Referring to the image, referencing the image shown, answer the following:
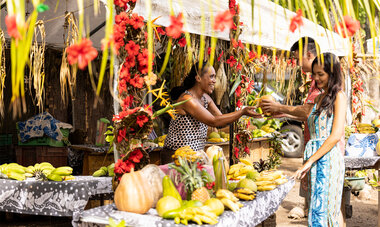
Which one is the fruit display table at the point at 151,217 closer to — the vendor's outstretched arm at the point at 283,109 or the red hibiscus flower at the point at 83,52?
the vendor's outstretched arm at the point at 283,109

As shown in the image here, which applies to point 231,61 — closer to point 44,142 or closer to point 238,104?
point 238,104

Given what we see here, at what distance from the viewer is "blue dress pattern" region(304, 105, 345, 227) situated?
3271 millimetres

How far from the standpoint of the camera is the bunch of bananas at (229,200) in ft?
8.43

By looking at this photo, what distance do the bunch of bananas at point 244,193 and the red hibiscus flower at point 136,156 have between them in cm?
73

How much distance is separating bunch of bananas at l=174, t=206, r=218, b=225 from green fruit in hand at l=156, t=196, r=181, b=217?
94mm

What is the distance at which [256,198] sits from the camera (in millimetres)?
2965

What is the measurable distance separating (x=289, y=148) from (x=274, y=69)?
4.91 metres

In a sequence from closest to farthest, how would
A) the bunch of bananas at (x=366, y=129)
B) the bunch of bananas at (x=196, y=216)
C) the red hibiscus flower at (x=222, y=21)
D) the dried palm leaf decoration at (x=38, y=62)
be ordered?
the red hibiscus flower at (x=222, y=21) < the bunch of bananas at (x=196, y=216) < the dried palm leaf decoration at (x=38, y=62) < the bunch of bananas at (x=366, y=129)

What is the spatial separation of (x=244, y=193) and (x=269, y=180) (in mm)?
566

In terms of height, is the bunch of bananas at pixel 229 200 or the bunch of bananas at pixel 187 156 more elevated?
the bunch of bananas at pixel 187 156

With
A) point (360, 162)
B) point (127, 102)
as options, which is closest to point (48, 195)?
point (127, 102)

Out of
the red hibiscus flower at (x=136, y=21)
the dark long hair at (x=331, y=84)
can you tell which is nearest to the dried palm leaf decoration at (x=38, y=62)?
the red hibiscus flower at (x=136, y=21)

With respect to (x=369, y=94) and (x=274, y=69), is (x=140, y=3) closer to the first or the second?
(x=274, y=69)

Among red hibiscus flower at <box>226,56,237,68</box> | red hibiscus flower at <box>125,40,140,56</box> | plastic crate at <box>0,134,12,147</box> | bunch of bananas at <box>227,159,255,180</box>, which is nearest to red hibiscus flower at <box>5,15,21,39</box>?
red hibiscus flower at <box>125,40,140,56</box>
